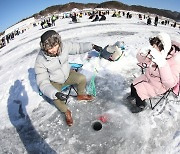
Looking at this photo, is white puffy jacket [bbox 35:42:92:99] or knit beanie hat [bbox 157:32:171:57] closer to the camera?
knit beanie hat [bbox 157:32:171:57]

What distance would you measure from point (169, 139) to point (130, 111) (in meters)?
1.09

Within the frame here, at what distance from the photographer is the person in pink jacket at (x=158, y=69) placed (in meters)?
3.90

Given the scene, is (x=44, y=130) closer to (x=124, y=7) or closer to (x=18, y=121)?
(x=18, y=121)

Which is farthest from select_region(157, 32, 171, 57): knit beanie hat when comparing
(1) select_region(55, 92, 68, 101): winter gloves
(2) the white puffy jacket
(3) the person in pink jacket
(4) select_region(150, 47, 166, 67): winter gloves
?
(2) the white puffy jacket

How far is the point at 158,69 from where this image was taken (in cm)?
420

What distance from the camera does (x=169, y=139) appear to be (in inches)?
172

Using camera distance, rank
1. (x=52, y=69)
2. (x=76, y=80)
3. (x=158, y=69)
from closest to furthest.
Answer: (x=158, y=69), (x=52, y=69), (x=76, y=80)

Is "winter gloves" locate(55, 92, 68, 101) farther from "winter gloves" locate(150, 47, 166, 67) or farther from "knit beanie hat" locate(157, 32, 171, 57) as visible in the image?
"knit beanie hat" locate(157, 32, 171, 57)

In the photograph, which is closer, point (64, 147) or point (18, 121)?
point (64, 147)

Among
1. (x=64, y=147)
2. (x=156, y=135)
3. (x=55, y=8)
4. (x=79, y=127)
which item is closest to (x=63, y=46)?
(x=79, y=127)

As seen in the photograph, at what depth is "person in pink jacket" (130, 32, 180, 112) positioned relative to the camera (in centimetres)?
390

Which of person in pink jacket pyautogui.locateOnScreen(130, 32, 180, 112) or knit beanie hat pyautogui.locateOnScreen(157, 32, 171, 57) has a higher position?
knit beanie hat pyautogui.locateOnScreen(157, 32, 171, 57)

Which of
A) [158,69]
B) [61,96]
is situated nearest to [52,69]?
[61,96]

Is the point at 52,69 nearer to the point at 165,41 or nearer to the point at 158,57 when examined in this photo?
the point at 158,57
